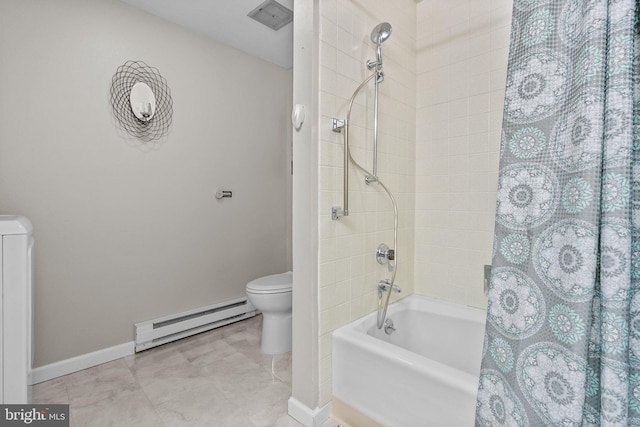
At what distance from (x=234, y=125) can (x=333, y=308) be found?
1942 mm

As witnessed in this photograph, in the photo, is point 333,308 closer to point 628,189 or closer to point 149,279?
point 628,189

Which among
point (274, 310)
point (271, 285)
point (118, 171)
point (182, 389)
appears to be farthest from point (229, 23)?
point (182, 389)

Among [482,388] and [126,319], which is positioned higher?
[482,388]

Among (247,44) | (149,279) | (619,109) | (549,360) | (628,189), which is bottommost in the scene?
(149,279)

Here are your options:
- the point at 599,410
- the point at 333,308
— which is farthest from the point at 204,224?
the point at 599,410

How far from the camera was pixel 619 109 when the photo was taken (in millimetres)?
756

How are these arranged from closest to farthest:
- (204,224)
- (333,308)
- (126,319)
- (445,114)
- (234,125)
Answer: (333,308) < (445,114) < (126,319) < (204,224) < (234,125)

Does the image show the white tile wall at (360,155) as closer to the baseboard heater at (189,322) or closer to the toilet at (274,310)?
the toilet at (274,310)

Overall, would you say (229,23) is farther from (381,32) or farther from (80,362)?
(80,362)

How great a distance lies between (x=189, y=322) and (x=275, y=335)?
2.38ft

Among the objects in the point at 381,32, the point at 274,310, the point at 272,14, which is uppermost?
the point at 272,14

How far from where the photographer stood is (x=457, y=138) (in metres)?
1.85

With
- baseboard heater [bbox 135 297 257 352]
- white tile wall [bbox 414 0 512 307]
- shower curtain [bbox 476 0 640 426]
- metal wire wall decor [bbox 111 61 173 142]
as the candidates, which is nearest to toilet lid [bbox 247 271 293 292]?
baseboard heater [bbox 135 297 257 352]

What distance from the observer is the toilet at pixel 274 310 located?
213 cm
